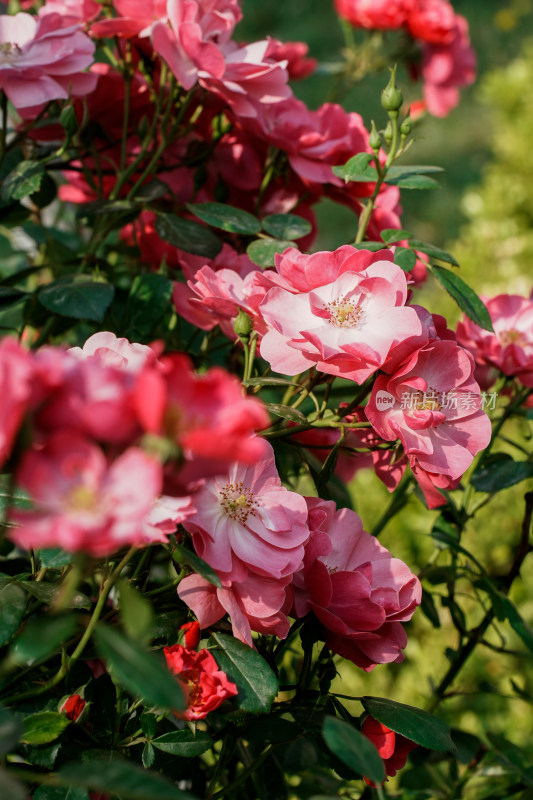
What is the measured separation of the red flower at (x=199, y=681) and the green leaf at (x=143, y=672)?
0.17 meters

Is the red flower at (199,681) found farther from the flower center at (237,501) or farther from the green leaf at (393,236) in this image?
the green leaf at (393,236)

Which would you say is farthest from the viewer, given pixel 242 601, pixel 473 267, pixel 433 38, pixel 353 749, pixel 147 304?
pixel 473 267

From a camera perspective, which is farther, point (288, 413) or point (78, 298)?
point (78, 298)

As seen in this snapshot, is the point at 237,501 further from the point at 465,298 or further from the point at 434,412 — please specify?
the point at 465,298

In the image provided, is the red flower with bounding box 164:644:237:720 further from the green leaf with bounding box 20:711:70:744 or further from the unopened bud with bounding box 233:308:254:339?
the unopened bud with bounding box 233:308:254:339

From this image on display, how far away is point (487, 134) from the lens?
4582 millimetres

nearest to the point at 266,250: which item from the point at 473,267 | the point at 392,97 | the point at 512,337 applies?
the point at 392,97

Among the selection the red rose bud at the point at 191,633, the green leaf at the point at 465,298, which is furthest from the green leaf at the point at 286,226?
the red rose bud at the point at 191,633

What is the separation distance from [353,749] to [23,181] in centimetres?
53

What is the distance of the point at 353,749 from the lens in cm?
40

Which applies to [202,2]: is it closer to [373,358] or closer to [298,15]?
[373,358]

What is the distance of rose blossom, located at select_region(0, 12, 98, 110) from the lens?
0.65m

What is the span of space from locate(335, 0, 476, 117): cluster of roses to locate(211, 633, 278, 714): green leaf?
1.16 m

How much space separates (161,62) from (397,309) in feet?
1.32
